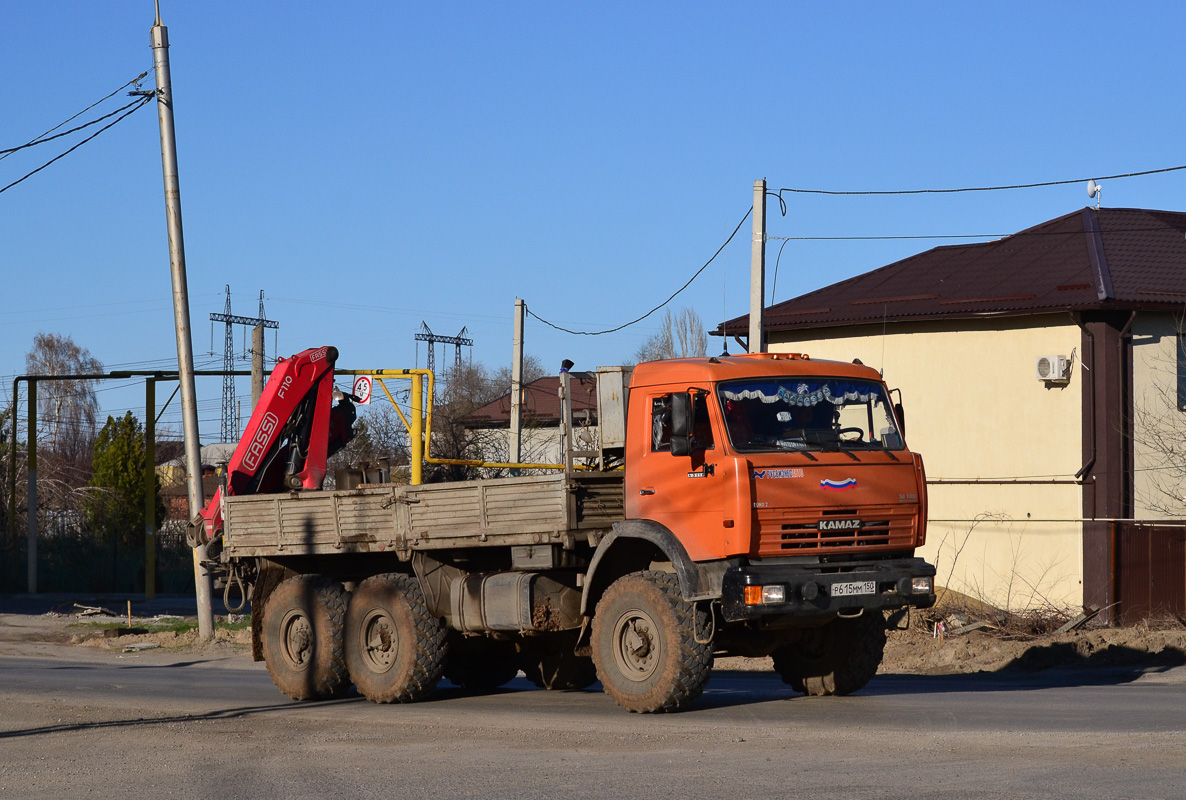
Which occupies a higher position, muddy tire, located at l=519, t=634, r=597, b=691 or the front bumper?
the front bumper

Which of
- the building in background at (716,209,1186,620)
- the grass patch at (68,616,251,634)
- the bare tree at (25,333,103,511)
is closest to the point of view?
the building in background at (716,209,1186,620)

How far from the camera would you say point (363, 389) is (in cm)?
1736

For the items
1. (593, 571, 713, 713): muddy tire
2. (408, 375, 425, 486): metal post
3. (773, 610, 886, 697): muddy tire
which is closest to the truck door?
(593, 571, 713, 713): muddy tire

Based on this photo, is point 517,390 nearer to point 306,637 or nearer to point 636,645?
point 306,637

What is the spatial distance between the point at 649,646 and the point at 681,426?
74.0 inches

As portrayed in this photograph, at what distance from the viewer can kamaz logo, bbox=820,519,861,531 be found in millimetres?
11258

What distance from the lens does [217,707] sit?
43.8 feet

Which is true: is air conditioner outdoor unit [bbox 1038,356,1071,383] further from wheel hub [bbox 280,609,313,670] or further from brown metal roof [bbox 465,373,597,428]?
brown metal roof [bbox 465,373,597,428]

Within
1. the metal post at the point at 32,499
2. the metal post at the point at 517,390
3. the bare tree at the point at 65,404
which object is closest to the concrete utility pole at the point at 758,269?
the metal post at the point at 517,390

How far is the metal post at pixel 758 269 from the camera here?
20578 millimetres

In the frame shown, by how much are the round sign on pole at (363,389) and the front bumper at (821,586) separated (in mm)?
7423

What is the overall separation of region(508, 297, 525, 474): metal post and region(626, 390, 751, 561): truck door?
56.7 ft

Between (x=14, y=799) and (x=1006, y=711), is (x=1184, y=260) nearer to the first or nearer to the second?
(x=1006, y=711)

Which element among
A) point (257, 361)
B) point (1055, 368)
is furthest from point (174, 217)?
point (1055, 368)
